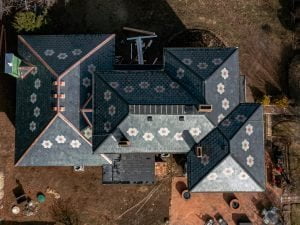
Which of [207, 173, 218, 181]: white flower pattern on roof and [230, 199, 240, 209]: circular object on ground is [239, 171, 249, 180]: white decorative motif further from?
[230, 199, 240, 209]: circular object on ground

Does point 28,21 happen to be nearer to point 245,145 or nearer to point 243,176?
point 245,145

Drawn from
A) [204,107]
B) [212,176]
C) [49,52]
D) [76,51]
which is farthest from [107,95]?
[212,176]

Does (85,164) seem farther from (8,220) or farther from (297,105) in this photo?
(297,105)

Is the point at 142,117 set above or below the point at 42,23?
below


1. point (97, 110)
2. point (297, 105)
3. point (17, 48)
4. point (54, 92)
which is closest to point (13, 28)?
point (17, 48)

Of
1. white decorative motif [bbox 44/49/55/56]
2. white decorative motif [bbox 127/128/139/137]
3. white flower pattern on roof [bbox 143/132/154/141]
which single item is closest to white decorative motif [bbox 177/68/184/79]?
white flower pattern on roof [bbox 143/132/154/141]
